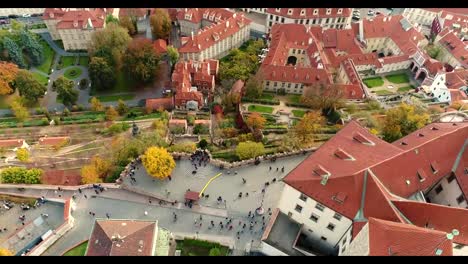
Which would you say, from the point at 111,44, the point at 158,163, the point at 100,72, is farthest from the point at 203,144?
the point at 111,44

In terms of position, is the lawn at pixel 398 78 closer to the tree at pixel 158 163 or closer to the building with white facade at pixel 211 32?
the building with white facade at pixel 211 32

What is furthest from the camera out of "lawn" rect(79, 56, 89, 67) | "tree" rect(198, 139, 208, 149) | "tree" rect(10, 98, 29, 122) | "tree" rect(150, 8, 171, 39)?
"lawn" rect(79, 56, 89, 67)

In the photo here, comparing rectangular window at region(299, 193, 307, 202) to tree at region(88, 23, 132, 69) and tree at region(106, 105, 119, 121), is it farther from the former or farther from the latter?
tree at region(88, 23, 132, 69)

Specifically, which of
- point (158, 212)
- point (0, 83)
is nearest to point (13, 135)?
point (0, 83)

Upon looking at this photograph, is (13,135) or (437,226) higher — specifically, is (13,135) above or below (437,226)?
below

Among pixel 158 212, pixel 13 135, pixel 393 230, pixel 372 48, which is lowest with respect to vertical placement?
pixel 13 135

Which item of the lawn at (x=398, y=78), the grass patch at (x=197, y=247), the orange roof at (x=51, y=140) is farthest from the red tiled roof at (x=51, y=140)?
the lawn at (x=398, y=78)

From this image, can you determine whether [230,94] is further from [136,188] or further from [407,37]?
[407,37]

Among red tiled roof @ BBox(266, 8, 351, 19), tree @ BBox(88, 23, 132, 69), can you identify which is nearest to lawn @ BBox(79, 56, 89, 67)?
tree @ BBox(88, 23, 132, 69)
